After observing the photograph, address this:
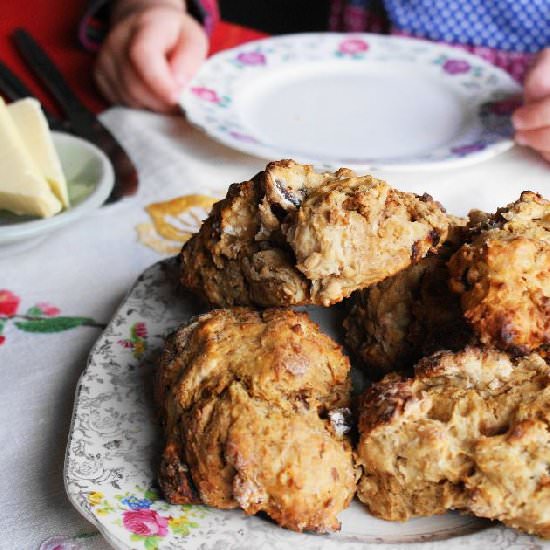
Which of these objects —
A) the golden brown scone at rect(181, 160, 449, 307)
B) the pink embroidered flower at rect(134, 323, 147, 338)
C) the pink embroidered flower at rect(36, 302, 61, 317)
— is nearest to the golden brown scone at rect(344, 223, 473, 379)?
the golden brown scone at rect(181, 160, 449, 307)

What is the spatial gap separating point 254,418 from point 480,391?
273 millimetres

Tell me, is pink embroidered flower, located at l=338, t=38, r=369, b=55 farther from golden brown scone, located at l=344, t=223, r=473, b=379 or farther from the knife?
golden brown scone, located at l=344, t=223, r=473, b=379

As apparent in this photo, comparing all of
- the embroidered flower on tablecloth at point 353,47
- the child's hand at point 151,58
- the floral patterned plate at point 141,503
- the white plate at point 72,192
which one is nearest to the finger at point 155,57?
the child's hand at point 151,58

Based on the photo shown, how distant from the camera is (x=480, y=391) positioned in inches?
35.2

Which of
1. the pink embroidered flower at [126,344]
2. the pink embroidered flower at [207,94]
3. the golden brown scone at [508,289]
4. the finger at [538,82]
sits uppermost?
the golden brown scone at [508,289]

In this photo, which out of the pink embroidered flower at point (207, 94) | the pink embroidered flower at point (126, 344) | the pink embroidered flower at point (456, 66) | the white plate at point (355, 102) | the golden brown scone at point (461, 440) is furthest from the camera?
the pink embroidered flower at point (456, 66)

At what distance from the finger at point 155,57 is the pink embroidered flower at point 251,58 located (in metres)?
0.21

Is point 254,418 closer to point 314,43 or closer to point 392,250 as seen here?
point 392,250

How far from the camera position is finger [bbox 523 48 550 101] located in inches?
72.6

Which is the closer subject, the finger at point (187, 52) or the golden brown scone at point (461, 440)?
the golden brown scone at point (461, 440)

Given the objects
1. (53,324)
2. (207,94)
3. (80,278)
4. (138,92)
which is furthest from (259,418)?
(138,92)

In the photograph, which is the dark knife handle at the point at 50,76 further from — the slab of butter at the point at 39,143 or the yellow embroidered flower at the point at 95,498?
the yellow embroidered flower at the point at 95,498

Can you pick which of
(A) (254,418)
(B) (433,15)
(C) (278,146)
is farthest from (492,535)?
(B) (433,15)

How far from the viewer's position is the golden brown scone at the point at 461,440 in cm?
81
